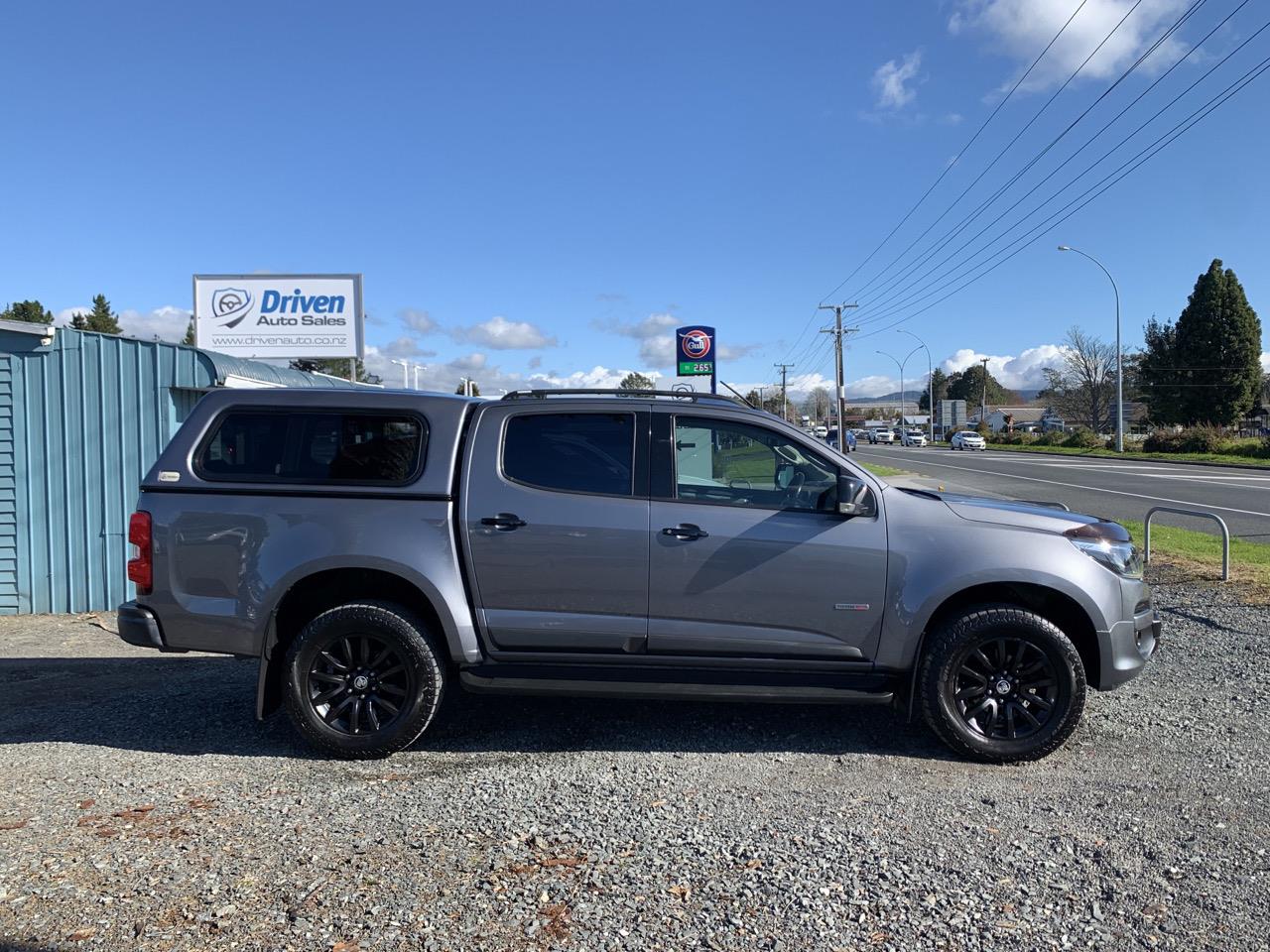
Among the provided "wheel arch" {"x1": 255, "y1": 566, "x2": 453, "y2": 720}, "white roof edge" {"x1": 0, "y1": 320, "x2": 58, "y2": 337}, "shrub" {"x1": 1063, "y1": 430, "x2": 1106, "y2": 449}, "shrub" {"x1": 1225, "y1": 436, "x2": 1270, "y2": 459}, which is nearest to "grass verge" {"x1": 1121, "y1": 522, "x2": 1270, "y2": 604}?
"wheel arch" {"x1": 255, "y1": 566, "x2": 453, "y2": 720}

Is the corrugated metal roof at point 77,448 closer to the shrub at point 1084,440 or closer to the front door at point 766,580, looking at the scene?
the front door at point 766,580

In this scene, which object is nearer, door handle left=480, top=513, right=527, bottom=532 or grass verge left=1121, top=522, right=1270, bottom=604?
door handle left=480, top=513, right=527, bottom=532

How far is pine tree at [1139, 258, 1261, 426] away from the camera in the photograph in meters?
58.3

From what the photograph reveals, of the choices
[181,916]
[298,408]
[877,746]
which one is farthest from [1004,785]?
[298,408]

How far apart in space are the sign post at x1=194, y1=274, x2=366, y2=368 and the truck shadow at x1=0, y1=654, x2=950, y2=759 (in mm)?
8995

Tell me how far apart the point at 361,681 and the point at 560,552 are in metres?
1.27

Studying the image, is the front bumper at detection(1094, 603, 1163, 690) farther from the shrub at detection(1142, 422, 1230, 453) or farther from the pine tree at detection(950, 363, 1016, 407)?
the pine tree at detection(950, 363, 1016, 407)

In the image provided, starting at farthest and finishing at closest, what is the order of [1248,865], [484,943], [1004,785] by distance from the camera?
[1004,785] < [1248,865] < [484,943]

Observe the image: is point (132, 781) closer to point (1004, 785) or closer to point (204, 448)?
point (204, 448)

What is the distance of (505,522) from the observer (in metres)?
4.75

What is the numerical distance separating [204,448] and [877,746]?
13.1 feet

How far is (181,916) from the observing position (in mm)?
3207

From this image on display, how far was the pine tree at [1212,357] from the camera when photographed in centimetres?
5831

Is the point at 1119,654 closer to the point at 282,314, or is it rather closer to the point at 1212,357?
the point at 282,314
